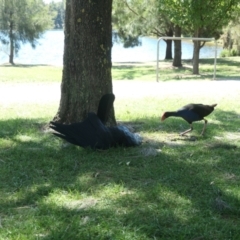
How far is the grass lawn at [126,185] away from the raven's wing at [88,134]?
0.11m

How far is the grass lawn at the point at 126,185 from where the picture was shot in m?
3.36

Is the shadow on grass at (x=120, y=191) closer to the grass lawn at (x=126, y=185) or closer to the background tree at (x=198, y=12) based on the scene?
the grass lawn at (x=126, y=185)

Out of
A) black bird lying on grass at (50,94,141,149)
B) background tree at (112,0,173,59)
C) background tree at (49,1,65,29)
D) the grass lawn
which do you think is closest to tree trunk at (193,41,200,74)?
background tree at (112,0,173,59)

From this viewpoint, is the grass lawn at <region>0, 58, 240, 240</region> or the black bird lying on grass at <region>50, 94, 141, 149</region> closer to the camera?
the grass lawn at <region>0, 58, 240, 240</region>

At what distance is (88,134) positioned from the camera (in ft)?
17.7

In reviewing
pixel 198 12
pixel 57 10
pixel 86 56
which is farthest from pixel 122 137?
pixel 57 10

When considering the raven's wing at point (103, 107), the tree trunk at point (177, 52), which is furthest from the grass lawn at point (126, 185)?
the tree trunk at point (177, 52)

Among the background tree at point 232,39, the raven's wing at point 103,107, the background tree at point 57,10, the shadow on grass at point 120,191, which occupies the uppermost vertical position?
the background tree at point 57,10

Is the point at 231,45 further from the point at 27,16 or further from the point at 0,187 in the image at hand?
the point at 0,187

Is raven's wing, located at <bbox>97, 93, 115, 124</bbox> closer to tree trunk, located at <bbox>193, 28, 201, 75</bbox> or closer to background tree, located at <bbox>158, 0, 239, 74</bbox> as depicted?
background tree, located at <bbox>158, 0, 239, 74</bbox>

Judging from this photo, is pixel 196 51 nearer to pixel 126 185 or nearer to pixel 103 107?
pixel 103 107

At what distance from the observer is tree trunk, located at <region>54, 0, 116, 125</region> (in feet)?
19.9

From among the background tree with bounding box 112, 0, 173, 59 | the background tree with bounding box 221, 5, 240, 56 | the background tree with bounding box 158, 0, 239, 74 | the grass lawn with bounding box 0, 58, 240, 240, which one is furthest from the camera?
the background tree with bounding box 221, 5, 240, 56

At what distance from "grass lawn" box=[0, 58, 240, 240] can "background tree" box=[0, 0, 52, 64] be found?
2445 cm
